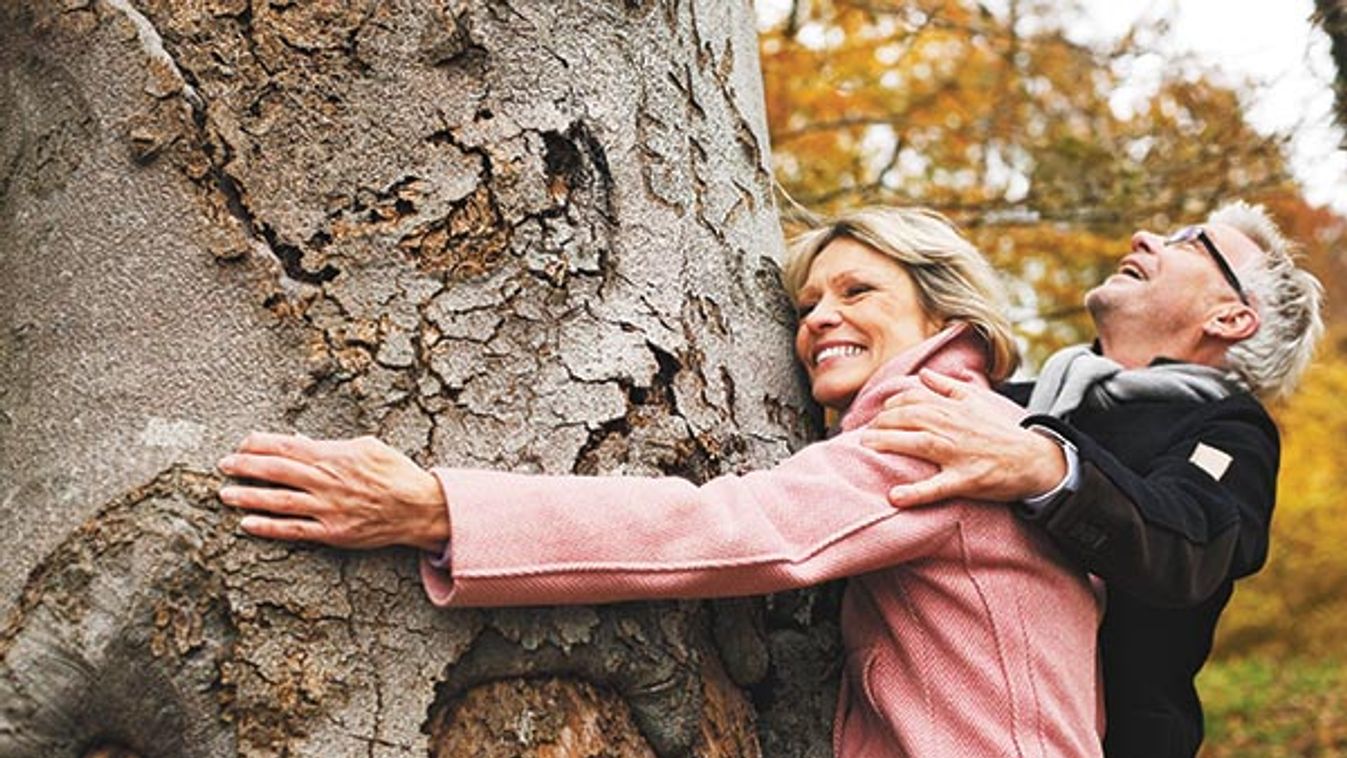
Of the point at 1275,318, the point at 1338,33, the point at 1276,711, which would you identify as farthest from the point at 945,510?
the point at 1276,711

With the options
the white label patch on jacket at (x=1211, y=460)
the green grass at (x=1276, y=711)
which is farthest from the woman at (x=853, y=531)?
the green grass at (x=1276, y=711)

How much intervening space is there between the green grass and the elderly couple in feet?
22.9

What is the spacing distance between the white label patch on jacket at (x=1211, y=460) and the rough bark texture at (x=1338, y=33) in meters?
1.72

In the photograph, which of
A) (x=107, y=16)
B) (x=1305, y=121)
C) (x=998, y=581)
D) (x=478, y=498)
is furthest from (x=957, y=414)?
(x=1305, y=121)

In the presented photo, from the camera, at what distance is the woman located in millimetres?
1995

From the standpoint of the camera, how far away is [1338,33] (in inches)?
153

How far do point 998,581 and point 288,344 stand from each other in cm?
113

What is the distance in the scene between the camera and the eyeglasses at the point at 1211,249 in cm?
306

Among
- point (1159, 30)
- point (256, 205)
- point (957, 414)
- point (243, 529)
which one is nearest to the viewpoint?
point (243, 529)

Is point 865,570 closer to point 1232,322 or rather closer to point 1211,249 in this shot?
point 1232,322

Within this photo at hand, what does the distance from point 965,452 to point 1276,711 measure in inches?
345

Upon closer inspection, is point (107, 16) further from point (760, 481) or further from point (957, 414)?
point (957, 414)

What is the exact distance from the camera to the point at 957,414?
229 cm

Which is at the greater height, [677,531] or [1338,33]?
[1338,33]
